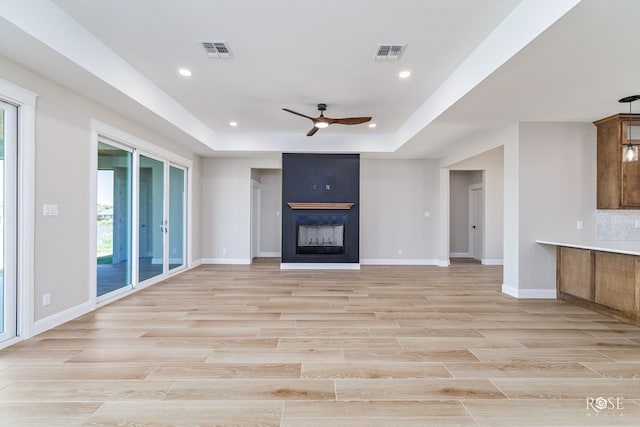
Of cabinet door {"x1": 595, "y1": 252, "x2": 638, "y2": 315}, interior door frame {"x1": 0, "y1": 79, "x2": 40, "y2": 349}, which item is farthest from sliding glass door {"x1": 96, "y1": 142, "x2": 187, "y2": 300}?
cabinet door {"x1": 595, "y1": 252, "x2": 638, "y2": 315}

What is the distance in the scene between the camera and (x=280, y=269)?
6.77 meters

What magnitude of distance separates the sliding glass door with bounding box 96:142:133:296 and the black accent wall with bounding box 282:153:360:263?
3008 millimetres

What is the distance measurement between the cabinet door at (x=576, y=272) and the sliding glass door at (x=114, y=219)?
600 cm

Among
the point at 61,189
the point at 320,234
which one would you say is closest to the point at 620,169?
the point at 320,234

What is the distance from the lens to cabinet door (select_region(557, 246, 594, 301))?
152 inches

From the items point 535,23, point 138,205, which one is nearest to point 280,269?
point 138,205

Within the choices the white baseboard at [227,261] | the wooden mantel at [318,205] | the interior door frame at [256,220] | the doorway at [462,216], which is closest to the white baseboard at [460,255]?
the doorway at [462,216]

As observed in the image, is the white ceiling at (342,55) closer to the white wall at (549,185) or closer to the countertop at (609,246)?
the white wall at (549,185)

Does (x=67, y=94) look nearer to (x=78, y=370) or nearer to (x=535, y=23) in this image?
(x=78, y=370)

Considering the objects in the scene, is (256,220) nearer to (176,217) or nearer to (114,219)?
(176,217)

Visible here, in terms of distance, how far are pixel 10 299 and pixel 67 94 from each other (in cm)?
208

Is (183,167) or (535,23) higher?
(535,23)

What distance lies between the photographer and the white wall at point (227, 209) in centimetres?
739

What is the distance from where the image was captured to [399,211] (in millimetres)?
7496
